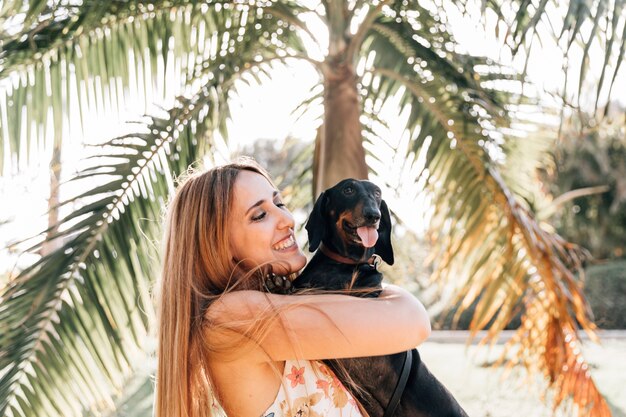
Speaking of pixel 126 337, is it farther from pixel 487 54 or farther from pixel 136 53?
pixel 487 54

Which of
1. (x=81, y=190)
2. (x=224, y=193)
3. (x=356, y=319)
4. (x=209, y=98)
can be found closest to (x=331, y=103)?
(x=209, y=98)

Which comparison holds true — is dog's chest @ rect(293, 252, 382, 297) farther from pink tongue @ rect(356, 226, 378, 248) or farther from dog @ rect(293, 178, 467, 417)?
pink tongue @ rect(356, 226, 378, 248)

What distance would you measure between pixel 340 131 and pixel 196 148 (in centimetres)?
80

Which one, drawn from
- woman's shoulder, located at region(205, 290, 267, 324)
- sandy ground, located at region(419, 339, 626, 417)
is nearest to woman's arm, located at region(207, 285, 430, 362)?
woman's shoulder, located at region(205, 290, 267, 324)

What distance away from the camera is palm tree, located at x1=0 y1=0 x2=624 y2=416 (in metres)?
3.49

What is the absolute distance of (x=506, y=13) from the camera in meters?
4.12

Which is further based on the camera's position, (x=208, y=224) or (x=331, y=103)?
(x=331, y=103)

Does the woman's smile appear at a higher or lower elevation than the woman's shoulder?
higher

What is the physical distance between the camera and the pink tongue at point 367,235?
265 cm

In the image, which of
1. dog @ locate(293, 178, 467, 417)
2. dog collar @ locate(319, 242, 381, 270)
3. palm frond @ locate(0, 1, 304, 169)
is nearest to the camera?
dog @ locate(293, 178, 467, 417)

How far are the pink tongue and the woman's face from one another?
260 mm

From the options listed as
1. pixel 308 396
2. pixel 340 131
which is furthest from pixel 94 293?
pixel 340 131

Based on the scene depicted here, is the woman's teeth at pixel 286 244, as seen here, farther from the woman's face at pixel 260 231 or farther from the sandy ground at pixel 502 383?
the sandy ground at pixel 502 383

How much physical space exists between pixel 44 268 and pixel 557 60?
2663 mm
